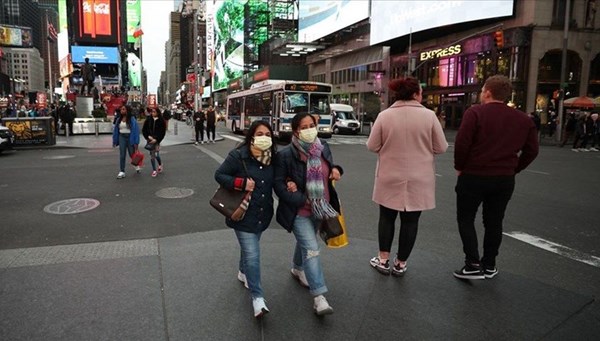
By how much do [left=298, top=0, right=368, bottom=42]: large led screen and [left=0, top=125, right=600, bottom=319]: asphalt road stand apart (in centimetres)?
3766

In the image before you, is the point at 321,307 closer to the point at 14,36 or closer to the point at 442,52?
the point at 442,52

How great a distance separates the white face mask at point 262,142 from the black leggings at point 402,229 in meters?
1.47

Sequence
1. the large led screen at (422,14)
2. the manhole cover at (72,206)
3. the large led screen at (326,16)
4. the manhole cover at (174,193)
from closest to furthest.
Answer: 1. the manhole cover at (72,206)
2. the manhole cover at (174,193)
3. the large led screen at (422,14)
4. the large led screen at (326,16)

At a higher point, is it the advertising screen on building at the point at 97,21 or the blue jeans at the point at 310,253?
the advertising screen on building at the point at 97,21

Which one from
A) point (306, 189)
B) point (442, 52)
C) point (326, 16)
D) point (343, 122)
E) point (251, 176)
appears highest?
point (326, 16)

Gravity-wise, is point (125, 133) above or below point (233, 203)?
above

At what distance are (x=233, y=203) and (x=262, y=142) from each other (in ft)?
1.73

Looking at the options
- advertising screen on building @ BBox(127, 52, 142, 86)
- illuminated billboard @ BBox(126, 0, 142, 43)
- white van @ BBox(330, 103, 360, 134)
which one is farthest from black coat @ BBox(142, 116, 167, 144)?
advertising screen on building @ BBox(127, 52, 142, 86)

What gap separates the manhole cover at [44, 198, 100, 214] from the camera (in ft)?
24.1

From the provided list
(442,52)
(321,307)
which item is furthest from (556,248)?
(442,52)

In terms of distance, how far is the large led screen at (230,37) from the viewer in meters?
99.8

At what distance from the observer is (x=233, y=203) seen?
3.62 m

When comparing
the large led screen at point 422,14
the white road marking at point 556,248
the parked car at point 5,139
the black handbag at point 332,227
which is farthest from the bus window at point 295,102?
the large led screen at point 422,14

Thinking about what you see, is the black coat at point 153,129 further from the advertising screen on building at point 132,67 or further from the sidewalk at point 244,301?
the advertising screen on building at point 132,67
